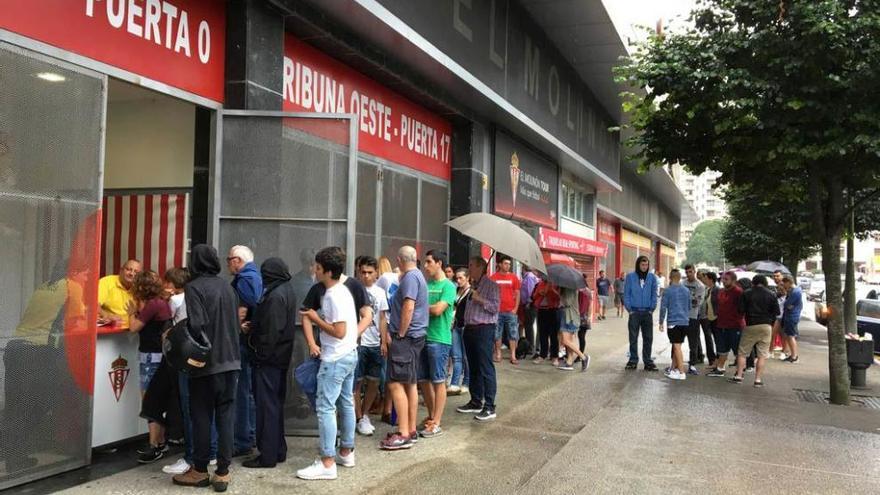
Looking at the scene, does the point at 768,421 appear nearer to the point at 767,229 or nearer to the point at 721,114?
the point at 721,114

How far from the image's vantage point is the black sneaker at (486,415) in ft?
22.8

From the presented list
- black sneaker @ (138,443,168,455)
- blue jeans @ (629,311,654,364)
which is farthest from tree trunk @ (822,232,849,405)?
black sneaker @ (138,443,168,455)

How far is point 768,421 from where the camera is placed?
742 cm

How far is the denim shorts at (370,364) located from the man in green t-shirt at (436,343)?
0.45 meters

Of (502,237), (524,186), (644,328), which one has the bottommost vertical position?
(644,328)

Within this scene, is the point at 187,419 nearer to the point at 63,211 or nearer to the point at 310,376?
the point at 310,376

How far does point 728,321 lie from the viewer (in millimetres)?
10602

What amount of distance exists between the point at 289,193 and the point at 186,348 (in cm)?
237

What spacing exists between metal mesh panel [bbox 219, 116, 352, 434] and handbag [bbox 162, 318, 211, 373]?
1.78m

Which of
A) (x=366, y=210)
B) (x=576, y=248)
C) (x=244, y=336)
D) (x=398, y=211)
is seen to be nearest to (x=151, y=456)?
(x=244, y=336)

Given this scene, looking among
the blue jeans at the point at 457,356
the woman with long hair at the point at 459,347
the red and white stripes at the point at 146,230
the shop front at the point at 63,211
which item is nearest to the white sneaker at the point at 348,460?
the shop front at the point at 63,211

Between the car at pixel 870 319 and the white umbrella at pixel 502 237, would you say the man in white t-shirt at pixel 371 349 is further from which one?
the car at pixel 870 319

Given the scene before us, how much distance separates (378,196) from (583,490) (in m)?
5.95

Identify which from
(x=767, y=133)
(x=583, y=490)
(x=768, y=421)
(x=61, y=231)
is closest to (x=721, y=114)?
(x=767, y=133)
